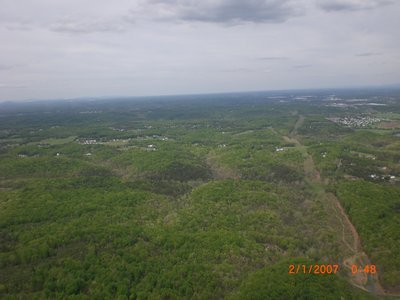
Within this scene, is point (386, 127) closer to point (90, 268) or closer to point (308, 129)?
point (308, 129)

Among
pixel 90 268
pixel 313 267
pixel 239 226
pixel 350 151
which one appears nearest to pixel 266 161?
pixel 350 151

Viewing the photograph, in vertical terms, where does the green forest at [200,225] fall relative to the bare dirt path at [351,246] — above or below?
above

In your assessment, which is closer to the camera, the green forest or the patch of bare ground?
the green forest

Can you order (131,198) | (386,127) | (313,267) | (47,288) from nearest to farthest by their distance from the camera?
1. (47,288)
2. (313,267)
3. (131,198)
4. (386,127)
